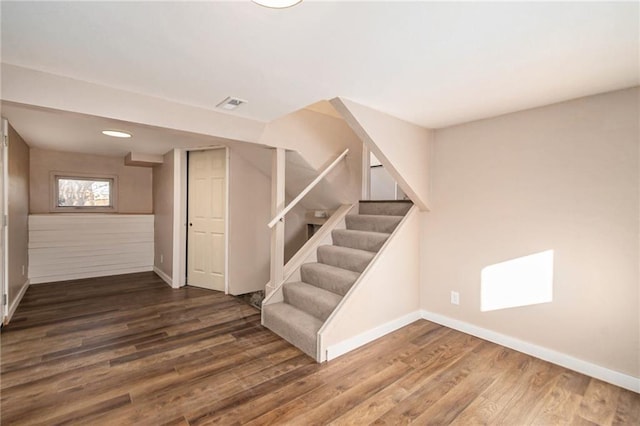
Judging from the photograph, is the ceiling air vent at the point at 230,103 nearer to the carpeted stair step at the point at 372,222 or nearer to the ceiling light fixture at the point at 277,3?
the ceiling light fixture at the point at 277,3

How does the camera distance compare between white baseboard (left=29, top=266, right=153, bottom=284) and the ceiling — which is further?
white baseboard (left=29, top=266, right=153, bottom=284)

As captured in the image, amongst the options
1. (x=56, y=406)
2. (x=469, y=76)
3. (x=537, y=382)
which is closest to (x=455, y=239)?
(x=537, y=382)

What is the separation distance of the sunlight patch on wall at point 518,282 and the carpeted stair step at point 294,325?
1.64m

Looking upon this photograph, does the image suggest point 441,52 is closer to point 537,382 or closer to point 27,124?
point 537,382

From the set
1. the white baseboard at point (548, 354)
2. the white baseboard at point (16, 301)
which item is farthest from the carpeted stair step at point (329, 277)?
the white baseboard at point (16, 301)

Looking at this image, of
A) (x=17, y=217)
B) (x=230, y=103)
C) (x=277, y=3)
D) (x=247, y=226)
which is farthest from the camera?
(x=247, y=226)

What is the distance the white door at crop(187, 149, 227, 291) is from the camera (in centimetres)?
423

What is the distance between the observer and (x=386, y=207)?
3668 millimetres

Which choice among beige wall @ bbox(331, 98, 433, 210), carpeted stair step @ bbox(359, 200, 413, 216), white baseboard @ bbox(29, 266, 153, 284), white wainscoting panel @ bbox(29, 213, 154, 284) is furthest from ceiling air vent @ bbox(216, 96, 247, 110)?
white baseboard @ bbox(29, 266, 153, 284)

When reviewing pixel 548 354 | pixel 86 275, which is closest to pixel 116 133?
pixel 86 275

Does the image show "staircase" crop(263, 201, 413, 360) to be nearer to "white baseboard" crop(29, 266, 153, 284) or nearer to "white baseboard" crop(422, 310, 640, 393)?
"white baseboard" crop(422, 310, 640, 393)

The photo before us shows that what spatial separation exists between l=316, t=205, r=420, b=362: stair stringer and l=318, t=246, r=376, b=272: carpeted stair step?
0.23 meters

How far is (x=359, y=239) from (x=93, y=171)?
17.2ft

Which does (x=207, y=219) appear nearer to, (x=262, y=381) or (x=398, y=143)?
(x=262, y=381)
